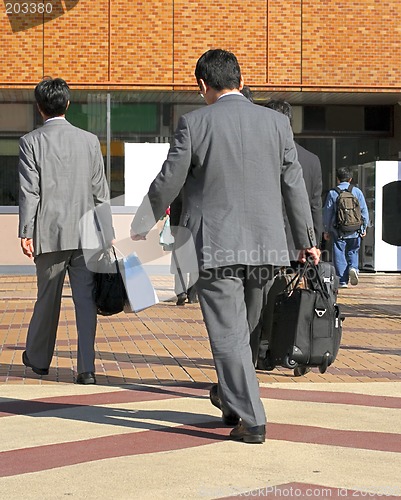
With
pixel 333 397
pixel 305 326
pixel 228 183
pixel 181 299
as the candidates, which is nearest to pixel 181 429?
pixel 305 326

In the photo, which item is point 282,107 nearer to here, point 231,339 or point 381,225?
point 231,339

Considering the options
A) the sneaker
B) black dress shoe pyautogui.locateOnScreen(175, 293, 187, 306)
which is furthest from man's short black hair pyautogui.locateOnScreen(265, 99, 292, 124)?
the sneaker

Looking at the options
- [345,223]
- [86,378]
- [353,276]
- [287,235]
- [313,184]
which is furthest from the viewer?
[353,276]

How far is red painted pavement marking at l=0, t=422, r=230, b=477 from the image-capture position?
5438 millimetres

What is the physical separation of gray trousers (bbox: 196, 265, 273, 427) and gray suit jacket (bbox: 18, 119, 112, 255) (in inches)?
83.9

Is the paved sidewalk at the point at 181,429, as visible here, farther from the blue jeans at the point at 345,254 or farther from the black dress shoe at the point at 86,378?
the blue jeans at the point at 345,254

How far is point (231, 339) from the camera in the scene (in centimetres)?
591

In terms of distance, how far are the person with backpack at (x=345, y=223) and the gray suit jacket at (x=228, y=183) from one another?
37.9 feet

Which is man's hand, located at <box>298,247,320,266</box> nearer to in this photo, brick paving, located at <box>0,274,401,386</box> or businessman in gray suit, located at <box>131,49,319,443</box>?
businessman in gray suit, located at <box>131,49,319,443</box>

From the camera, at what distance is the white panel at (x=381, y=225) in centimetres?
2356

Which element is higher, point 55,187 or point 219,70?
point 219,70

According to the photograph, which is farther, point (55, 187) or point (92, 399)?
point (55, 187)

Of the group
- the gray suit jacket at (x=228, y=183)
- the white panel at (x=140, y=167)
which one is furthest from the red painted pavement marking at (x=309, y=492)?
the white panel at (x=140, y=167)

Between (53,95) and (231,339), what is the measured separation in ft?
9.27
